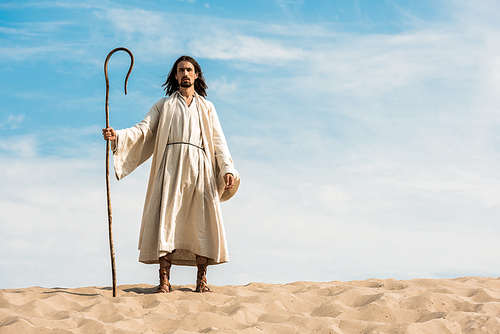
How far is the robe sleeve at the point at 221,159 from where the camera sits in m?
5.34

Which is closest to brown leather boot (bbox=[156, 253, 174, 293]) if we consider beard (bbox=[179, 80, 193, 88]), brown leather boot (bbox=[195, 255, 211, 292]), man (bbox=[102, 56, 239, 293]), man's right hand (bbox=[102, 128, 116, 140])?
man (bbox=[102, 56, 239, 293])

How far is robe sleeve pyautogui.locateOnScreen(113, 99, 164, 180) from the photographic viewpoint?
5.08 meters

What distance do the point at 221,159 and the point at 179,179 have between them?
56 cm

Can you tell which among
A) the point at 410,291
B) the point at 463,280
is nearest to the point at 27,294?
the point at 410,291

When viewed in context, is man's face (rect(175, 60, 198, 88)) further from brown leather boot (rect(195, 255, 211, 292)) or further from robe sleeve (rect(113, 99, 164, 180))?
brown leather boot (rect(195, 255, 211, 292))

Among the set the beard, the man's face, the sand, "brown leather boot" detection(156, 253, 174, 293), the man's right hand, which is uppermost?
the man's face

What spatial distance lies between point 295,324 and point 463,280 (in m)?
2.94

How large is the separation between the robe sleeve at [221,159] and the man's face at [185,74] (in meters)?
0.39

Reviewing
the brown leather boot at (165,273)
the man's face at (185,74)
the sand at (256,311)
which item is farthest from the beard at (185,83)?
the sand at (256,311)

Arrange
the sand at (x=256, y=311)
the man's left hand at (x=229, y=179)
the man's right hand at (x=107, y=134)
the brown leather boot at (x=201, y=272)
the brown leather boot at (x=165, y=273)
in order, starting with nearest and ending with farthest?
the sand at (x=256, y=311), the man's right hand at (x=107, y=134), the brown leather boot at (x=165, y=273), the brown leather boot at (x=201, y=272), the man's left hand at (x=229, y=179)

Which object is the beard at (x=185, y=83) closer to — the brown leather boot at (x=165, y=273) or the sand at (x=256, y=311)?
the brown leather boot at (x=165, y=273)

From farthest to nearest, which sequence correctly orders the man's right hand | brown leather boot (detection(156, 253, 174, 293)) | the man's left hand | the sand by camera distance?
the man's left hand, brown leather boot (detection(156, 253, 174, 293)), the man's right hand, the sand

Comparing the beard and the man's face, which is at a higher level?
the man's face

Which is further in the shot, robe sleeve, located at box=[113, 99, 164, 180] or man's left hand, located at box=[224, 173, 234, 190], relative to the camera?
man's left hand, located at box=[224, 173, 234, 190]
